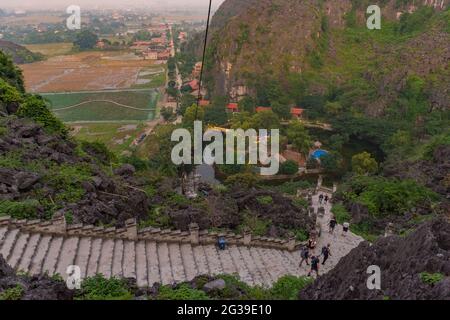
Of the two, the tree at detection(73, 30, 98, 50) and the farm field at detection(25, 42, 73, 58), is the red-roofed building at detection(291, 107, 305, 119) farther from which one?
the tree at detection(73, 30, 98, 50)

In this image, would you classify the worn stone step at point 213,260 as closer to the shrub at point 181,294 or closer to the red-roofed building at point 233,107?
the shrub at point 181,294

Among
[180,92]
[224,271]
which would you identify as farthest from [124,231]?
[180,92]

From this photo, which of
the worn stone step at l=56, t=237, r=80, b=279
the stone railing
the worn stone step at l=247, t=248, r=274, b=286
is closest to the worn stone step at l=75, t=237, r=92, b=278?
the worn stone step at l=56, t=237, r=80, b=279

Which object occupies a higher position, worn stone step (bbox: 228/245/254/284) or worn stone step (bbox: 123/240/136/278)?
worn stone step (bbox: 123/240/136/278)

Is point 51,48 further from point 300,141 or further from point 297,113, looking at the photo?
point 300,141

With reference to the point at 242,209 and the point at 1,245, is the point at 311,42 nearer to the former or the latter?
the point at 242,209

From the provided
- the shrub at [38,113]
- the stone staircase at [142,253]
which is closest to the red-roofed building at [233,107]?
the shrub at [38,113]

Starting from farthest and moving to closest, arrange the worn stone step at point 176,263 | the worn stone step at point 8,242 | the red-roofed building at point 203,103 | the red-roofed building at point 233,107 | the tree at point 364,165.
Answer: the red-roofed building at point 233,107 < the red-roofed building at point 203,103 < the tree at point 364,165 < the worn stone step at point 176,263 < the worn stone step at point 8,242

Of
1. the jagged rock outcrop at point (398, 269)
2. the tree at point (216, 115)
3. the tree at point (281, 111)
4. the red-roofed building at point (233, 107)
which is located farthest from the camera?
the red-roofed building at point (233, 107)
